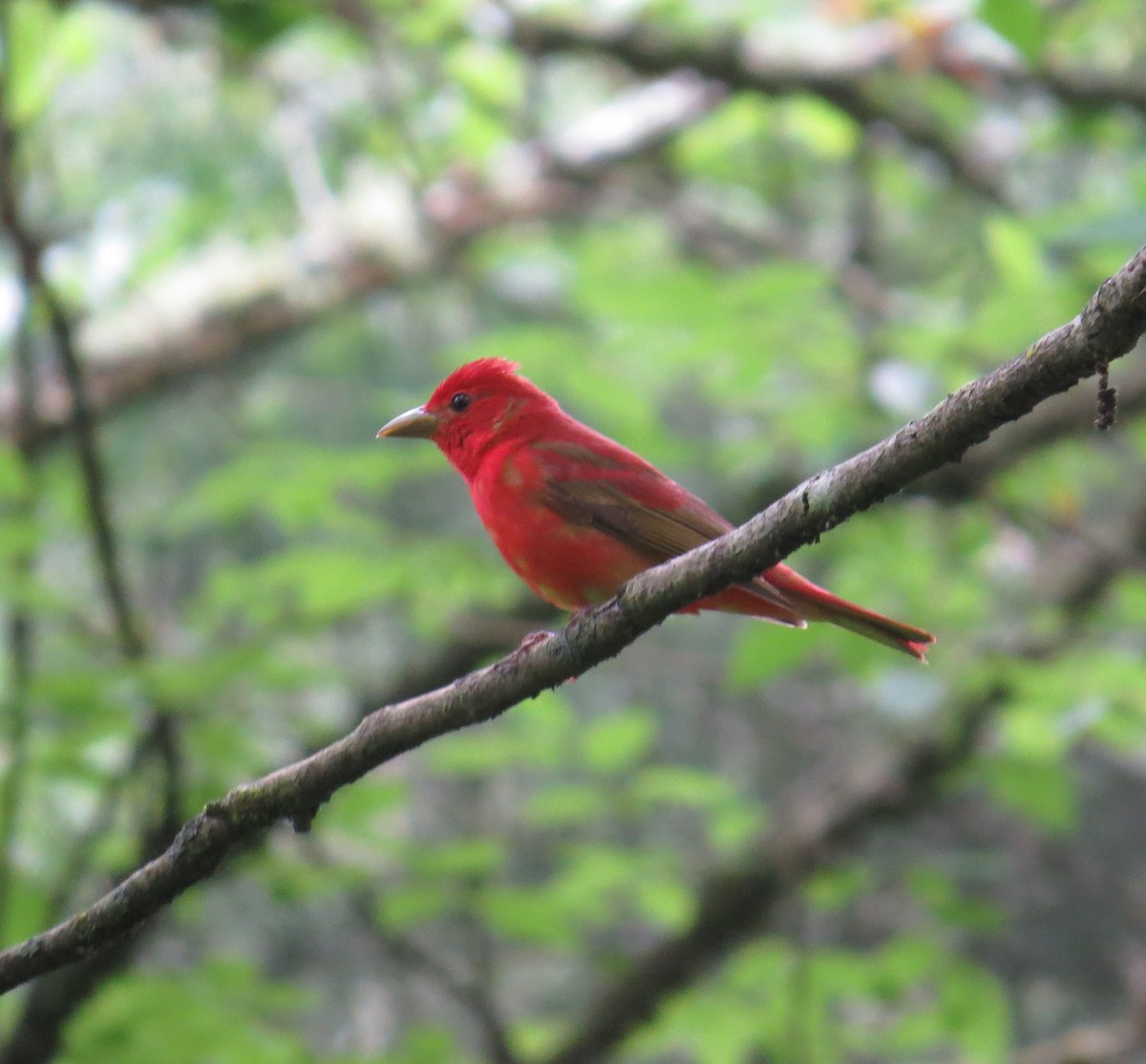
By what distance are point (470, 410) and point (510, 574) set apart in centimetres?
113

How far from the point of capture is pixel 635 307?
11.9 ft

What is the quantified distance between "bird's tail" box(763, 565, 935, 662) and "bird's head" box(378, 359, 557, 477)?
99 centimetres

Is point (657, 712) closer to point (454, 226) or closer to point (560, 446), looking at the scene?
point (454, 226)

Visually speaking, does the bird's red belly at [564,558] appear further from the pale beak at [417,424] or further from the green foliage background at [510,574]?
the green foliage background at [510,574]

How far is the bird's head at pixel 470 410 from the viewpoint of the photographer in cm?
345

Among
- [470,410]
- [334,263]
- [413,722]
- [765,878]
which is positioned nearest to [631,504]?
[470,410]

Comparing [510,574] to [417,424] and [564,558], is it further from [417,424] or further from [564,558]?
[564,558]

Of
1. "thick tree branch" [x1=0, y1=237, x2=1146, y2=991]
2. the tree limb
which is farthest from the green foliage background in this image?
"thick tree branch" [x1=0, y1=237, x2=1146, y2=991]

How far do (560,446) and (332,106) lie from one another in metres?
6.51

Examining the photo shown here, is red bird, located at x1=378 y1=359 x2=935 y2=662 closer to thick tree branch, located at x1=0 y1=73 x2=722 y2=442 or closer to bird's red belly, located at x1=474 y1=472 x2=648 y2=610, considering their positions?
bird's red belly, located at x1=474 y1=472 x2=648 y2=610

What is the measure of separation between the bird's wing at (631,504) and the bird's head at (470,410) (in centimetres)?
33

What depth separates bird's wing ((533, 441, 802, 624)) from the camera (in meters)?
2.99

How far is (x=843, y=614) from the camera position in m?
2.61

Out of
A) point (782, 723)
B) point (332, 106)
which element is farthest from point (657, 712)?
point (332, 106)
